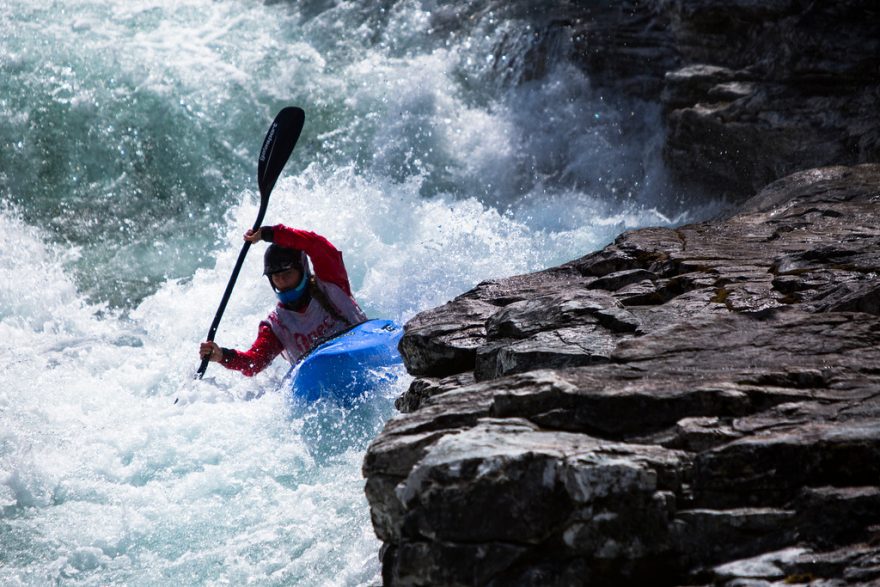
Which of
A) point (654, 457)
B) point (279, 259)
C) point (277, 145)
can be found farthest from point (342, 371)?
point (654, 457)

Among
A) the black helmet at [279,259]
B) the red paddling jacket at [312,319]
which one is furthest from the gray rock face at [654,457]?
the red paddling jacket at [312,319]

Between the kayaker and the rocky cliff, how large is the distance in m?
1.92

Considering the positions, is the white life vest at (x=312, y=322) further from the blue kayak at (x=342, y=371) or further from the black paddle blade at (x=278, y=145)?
the black paddle blade at (x=278, y=145)

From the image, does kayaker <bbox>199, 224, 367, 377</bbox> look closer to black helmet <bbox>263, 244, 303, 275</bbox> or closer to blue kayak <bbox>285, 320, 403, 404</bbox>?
black helmet <bbox>263, 244, 303, 275</bbox>

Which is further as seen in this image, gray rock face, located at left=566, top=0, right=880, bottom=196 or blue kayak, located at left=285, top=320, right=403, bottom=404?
gray rock face, located at left=566, top=0, right=880, bottom=196

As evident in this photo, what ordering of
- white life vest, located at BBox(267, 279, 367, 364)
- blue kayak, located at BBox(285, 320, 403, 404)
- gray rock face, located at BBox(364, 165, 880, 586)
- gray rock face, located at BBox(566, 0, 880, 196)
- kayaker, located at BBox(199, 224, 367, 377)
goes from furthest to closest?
gray rock face, located at BBox(566, 0, 880, 196), white life vest, located at BBox(267, 279, 367, 364), kayaker, located at BBox(199, 224, 367, 377), blue kayak, located at BBox(285, 320, 403, 404), gray rock face, located at BBox(364, 165, 880, 586)

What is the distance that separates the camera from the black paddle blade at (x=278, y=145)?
21.7 ft

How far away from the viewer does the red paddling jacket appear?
19.8 feet

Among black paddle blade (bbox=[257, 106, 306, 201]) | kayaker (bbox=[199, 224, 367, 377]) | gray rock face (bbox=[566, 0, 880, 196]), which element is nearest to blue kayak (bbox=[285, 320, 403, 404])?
kayaker (bbox=[199, 224, 367, 377])

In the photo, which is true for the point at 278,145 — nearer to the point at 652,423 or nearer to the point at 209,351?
the point at 209,351

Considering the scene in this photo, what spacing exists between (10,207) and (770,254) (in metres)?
8.42

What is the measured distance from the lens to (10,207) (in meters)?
10.1

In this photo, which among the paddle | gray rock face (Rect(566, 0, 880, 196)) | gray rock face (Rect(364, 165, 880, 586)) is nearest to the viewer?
gray rock face (Rect(364, 165, 880, 586))

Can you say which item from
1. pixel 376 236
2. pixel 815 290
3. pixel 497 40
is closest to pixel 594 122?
pixel 497 40
